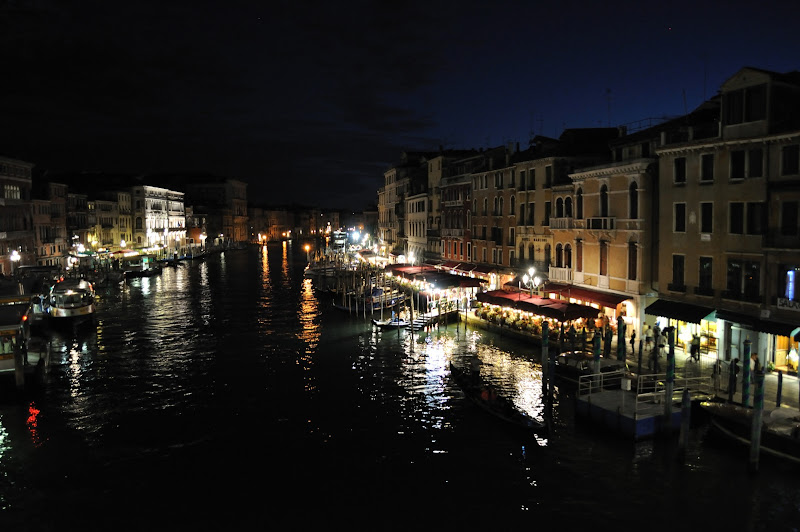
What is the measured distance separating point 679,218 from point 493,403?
12178 mm

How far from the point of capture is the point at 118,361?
32656 mm

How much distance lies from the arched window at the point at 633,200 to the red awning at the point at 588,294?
160 inches

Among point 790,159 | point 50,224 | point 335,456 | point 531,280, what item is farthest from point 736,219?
point 50,224

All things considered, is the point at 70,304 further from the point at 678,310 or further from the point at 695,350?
the point at 695,350

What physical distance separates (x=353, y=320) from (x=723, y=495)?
31908 mm

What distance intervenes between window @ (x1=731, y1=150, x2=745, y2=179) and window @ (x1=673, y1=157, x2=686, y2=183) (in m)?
2.44

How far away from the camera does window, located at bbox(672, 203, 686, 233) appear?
26394 mm

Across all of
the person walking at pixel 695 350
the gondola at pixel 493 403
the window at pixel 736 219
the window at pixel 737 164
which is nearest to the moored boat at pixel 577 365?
the person walking at pixel 695 350

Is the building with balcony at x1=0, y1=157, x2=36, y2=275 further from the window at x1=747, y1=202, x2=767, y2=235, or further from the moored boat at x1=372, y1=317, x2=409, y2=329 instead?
the window at x1=747, y1=202, x2=767, y2=235

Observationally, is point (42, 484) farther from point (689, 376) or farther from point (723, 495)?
point (689, 376)

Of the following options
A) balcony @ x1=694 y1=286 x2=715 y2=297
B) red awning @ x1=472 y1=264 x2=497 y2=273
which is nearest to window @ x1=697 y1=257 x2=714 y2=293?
balcony @ x1=694 y1=286 x2=715 y2=297

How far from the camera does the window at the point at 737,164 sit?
2350 cm

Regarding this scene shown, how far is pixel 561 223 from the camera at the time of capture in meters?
35.5

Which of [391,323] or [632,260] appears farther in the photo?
[391,323]
